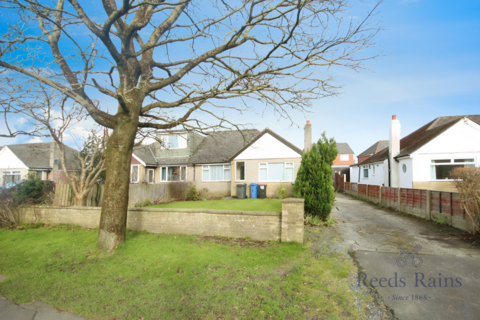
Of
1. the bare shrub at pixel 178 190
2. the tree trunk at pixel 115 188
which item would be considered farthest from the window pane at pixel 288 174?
the tree trunk at pixel 115 188

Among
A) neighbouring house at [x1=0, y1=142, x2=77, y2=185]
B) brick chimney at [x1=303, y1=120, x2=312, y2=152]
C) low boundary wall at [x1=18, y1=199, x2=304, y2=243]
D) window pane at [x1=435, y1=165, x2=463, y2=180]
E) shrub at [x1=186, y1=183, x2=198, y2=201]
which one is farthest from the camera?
neighbouring house at [x1=0, y1=142, x2=77, y2=185]

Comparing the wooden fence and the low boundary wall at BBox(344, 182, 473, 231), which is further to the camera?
the wooden fence

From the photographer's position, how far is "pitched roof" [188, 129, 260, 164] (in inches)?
845

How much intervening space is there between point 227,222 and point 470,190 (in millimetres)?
7277

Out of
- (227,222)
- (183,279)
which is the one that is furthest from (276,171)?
(183,279)

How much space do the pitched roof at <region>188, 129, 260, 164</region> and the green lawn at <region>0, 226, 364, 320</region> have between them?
14000 millimetres

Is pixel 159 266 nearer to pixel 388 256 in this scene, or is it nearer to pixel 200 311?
pixel 200 311

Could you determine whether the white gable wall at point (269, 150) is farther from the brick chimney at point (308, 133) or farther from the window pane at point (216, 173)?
the brick chimney at point (308, 133)

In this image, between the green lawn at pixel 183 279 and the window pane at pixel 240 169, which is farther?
the window pane at pixel 240 169

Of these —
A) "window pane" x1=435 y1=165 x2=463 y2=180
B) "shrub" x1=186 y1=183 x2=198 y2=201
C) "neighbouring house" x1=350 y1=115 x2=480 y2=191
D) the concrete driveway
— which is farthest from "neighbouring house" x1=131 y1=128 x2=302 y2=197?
the concrete driveway

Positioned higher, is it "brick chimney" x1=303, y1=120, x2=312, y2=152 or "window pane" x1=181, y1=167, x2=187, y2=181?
"brick chimney" x1=303, y1=120, x2=312, y2=152

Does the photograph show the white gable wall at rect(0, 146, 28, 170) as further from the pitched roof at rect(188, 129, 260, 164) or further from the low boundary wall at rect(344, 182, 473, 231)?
the low boundary wall at rect(344, 182, 473, 231)

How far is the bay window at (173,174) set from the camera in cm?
2253

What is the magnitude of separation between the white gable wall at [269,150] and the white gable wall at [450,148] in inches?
318
